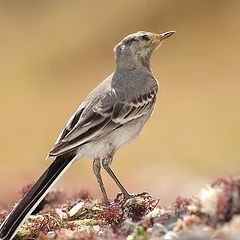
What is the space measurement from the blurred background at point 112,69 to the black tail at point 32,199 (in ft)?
20.9

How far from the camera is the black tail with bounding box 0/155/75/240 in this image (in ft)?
28.6

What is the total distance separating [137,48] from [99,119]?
6.27 feet

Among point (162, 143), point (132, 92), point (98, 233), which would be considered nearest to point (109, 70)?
point (162, 143)

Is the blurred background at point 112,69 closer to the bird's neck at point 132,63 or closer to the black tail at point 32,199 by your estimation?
the bird's neck at point 132,63

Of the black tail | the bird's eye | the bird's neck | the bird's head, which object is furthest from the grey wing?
the bird's eye

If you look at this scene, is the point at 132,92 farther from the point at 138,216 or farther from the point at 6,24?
the point at 6,24

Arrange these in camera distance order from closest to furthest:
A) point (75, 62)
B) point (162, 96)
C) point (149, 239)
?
point (149, 239) → point (162, 96) → point (75, 62)

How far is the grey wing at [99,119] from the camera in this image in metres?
9.78

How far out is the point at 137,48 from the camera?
11805 millimetres

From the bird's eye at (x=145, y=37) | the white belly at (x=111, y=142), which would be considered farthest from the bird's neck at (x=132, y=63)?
the white belly at (x=111, y=142)

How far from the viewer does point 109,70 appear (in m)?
40.2

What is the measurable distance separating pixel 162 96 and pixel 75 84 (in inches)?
244

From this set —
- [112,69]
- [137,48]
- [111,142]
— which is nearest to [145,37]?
[137,48]

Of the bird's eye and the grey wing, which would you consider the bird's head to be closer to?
the bird's eye
